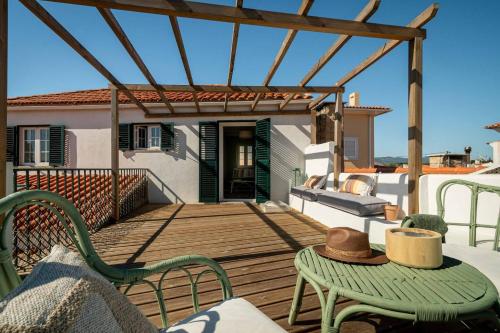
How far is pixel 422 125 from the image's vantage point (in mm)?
2779

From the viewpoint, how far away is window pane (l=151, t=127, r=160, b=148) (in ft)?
22.7

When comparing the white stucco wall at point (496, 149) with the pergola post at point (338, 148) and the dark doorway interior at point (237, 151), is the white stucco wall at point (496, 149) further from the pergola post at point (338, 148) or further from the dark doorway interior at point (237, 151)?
the dark doorway interior at point (237, 151)

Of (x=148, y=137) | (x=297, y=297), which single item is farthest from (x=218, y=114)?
(x=297, y=297)

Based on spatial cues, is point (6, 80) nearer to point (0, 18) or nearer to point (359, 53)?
point (0, 18)

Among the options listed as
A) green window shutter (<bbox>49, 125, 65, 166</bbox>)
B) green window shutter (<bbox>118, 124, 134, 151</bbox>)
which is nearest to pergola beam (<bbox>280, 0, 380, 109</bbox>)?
green window shutter (<bbox>118, 124, 134, 151</bbox>)

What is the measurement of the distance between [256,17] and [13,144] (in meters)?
8.27

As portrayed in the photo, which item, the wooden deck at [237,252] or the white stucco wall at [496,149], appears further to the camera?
the white stucco wall at [496,149]

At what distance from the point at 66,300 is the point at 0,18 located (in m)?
2.66

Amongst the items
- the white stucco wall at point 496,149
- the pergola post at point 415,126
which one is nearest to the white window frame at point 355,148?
the white stucco wall at point 496,149

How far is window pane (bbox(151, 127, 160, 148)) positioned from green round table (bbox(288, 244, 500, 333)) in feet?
21.9

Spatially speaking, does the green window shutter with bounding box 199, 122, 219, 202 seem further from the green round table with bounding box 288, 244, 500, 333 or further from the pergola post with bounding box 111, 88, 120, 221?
the green round table with bounding box 288, 244, 500, 333

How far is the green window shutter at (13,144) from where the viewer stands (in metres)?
6.59

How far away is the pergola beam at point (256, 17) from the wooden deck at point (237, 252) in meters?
2.68

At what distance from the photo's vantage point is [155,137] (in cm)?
693
